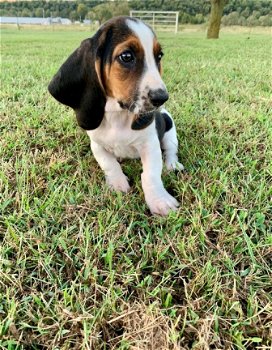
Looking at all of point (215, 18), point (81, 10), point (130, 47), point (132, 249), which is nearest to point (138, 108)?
point (130, 47)

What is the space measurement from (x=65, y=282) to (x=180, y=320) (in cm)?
59

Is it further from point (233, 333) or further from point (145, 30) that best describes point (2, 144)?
point (233, 333)

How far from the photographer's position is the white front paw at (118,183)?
2896mm

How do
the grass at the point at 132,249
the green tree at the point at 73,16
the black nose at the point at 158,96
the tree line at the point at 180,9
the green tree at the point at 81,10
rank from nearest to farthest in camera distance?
the grass at the point at 132,249
the black nose at the point at 158,96
the tree line at the point at 180,9
the green tree at the point at 81,10
the green tree at the point at 73,16

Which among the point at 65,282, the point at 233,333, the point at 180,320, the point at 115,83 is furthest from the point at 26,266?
the point at 115,83

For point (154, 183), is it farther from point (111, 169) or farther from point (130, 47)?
point (130, 47)

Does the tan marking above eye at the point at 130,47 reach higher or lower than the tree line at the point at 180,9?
higher

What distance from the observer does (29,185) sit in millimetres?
2857

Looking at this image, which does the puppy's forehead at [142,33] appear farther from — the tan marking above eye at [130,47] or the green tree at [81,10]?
the green tree at [81,10]

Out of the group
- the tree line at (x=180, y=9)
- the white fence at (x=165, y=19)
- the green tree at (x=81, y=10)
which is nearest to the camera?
the white fence at (x=165, y=19)

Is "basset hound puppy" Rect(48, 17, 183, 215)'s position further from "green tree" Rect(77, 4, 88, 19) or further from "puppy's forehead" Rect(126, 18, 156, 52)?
"green tree" Rect(77, 4, 88, 19)

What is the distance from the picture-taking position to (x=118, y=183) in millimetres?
2922

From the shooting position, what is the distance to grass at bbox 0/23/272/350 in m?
1.69

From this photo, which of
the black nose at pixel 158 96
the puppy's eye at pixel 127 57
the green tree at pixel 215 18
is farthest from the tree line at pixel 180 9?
the black nose at pixel 158 96
